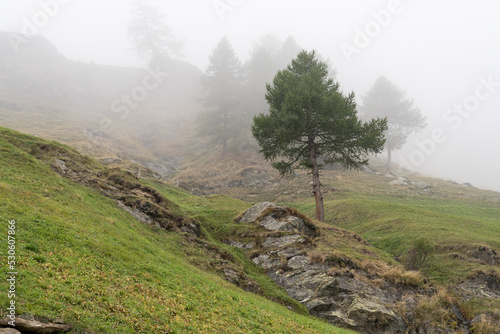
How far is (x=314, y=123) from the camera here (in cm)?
2445

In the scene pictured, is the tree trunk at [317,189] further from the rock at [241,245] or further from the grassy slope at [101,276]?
the grassy slope at [101,276]

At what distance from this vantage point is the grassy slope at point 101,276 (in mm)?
7055

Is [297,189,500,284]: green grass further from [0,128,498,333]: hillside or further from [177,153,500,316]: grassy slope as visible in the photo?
[0,128,498,333]: hillside

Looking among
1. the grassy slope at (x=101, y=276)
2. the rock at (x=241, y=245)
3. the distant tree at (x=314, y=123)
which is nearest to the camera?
the grassy slope at (x=101, y=276)

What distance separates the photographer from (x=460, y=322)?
1332 centimetres

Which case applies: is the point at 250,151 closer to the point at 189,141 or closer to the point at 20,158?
the point at 189,141

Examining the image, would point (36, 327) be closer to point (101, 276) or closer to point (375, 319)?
point (101, 276)

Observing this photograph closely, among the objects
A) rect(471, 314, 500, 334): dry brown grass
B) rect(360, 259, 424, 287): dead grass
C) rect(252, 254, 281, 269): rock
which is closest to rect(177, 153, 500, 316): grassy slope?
rect(471, 314, 500, 334): dry brown grass

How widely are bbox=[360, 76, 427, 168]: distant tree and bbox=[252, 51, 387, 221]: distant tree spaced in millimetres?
48254

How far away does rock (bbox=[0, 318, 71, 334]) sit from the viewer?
5.66 m

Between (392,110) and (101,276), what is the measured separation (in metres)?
73.6

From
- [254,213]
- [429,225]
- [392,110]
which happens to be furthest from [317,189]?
[392,110]

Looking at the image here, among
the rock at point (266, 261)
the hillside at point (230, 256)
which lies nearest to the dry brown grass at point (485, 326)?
the hillside at point (230, 256)

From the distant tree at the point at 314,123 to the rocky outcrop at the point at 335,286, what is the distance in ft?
22.8
